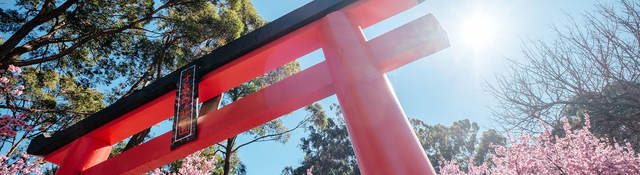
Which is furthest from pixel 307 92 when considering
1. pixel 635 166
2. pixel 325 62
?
pixel 635 166

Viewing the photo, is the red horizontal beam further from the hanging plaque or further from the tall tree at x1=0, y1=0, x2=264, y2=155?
the tall tree at x1=0, y1=0, x2=264, y2=155

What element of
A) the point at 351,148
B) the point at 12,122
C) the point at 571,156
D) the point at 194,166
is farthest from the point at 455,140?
the point at 12,122

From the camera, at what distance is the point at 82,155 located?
315 centimetres

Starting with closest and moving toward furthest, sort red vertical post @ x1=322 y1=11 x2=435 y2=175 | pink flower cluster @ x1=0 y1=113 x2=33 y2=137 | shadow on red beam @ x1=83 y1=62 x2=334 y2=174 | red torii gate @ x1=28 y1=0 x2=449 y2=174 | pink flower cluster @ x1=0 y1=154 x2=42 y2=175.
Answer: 1. red vertical post @ x1=322 y1=11 x2=435 y2=175
2. red torii gate @ x1=28 y1=0 x2=449 y2=174
3. shadow on red beam @ x1=83 y1=62 x2=334 y2=174
4. pink flower cluster @ x1=0 y1=113 x2=33 y2=137
5. pink flower cluster @ x1=0 y1=154 x2=42 y2=175

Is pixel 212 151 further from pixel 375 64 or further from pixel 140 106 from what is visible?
pixel 375 64

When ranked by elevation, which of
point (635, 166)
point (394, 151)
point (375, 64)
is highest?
point (375, 64)

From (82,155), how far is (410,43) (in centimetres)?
415

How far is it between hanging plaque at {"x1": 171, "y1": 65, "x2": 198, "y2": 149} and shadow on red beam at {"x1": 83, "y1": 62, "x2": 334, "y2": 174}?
0.07 metres

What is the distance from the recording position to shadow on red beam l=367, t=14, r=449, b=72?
1.94 metres

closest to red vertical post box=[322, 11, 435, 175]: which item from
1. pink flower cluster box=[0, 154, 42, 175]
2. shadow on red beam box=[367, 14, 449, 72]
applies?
shadow on red beam box=[367, 14, 449, 72]

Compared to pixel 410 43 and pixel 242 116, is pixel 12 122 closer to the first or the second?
pixel 242 116

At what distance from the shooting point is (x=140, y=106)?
313 cm

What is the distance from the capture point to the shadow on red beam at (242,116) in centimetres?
220

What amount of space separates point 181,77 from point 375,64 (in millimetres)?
2335
